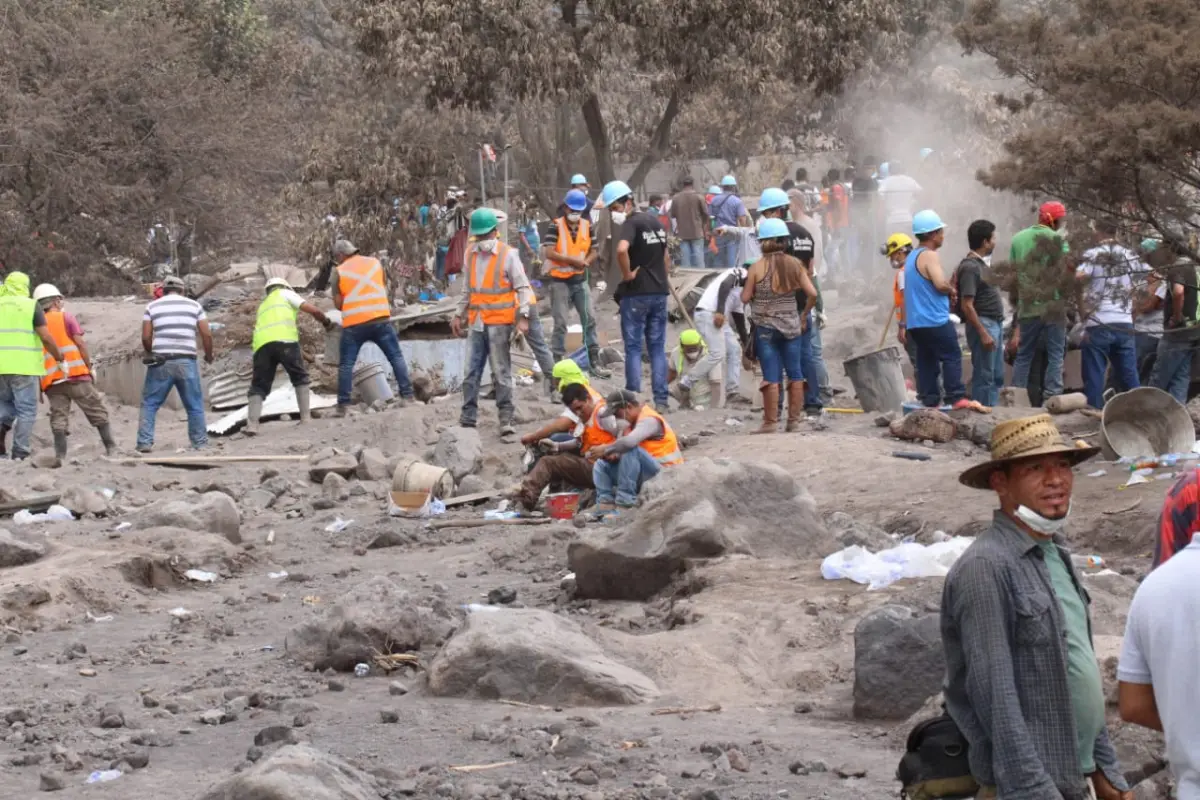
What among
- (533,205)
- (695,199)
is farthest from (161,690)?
(533,205)

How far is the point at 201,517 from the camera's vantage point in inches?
447

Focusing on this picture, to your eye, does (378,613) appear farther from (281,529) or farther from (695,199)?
(695,199)

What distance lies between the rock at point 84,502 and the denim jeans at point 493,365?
3.07 meters

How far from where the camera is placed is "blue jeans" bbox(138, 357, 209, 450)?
15148mm

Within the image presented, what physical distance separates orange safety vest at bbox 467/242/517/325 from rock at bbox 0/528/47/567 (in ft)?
15.8

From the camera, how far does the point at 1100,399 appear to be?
527 inches

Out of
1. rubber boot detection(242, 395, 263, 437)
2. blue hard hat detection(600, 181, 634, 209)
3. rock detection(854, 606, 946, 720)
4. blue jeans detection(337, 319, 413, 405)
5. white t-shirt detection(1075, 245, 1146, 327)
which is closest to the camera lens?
rock detection(854, 606, 946, 720)

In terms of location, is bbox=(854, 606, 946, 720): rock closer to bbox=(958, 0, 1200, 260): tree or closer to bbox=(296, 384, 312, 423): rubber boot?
bbox=(958, 0, 1200, 260): tree

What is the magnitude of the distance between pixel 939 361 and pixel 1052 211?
1827 mm

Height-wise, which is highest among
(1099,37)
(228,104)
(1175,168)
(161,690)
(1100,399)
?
(228,104)

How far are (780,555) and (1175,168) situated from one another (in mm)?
2992

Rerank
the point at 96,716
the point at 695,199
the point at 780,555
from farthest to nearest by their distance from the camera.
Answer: the point at 695,199 → the point at 780,555 → the point at 96,716

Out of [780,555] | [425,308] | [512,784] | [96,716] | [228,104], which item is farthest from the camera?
[228,104]

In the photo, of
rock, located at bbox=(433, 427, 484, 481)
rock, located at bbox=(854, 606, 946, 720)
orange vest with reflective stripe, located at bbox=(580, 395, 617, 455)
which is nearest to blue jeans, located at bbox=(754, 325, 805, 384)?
orange vest with reflective stripe, located at bbox=(580, 395, 617, 455)
